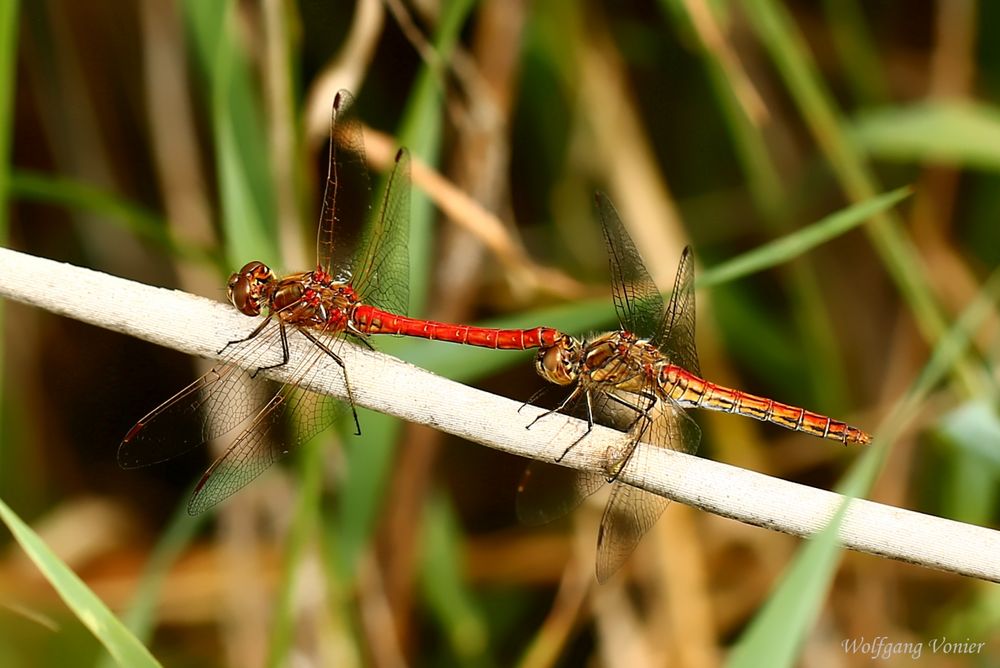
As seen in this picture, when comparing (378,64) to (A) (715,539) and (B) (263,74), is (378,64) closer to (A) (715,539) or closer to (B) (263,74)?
(B) (263,74)

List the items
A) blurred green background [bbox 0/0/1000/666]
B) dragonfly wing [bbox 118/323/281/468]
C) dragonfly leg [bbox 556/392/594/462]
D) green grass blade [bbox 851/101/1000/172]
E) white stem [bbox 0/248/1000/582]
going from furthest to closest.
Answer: green grass blade [bbox 851/101/1000/172] < blurred green background [bbox 0/0/1000/666] < dragonfly wing [bbox 118/323/281/468] < dragonfly leg [bbox 556/392/594/462] < white stem [bbox 0/248/1000/582]

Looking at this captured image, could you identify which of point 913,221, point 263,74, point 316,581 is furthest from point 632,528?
point 913,221

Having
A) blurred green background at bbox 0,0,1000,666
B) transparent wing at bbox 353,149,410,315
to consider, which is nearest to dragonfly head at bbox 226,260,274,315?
blurred green background at bbox 0,0,1000,666

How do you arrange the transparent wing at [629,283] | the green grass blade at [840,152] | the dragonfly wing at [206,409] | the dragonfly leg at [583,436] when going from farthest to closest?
1. the green grass blade at [840,152]
2. the transparent wing at [629,283]
3. the dragonfly wing at [206,409]
4. the dragonfly leg at [583,436]

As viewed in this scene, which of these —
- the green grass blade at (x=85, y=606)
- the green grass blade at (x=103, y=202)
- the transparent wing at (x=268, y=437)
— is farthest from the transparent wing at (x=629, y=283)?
the green grass blade at (x=85, y=606)

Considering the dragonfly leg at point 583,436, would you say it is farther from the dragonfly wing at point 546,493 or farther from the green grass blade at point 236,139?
the green grass blade at point 236,139

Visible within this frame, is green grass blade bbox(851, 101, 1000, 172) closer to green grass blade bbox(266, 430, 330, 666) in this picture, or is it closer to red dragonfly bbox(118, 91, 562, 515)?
red dragonfly bbox(118, 91, 562, 515)
